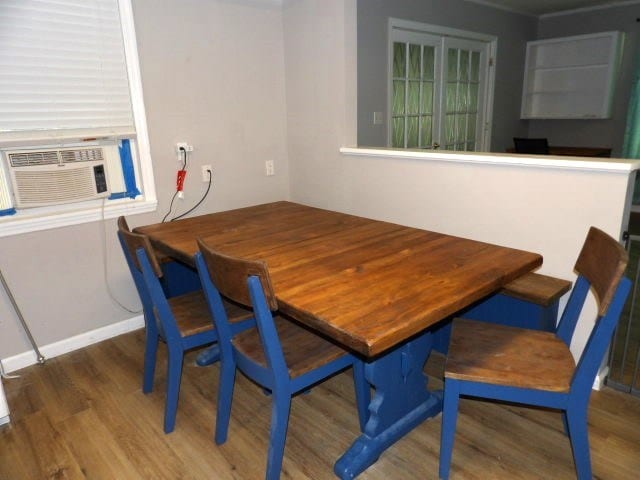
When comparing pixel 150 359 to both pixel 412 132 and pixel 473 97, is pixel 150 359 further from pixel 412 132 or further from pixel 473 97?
pixel 473 97

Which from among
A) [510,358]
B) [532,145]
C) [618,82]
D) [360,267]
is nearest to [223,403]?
[360,267]

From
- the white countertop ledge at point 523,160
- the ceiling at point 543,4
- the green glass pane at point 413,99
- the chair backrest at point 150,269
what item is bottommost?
the chair backrest at point 150,269

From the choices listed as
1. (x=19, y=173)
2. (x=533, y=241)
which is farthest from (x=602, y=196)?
(x=19, y=173)

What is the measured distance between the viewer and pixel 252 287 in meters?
1.33

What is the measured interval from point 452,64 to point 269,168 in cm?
229

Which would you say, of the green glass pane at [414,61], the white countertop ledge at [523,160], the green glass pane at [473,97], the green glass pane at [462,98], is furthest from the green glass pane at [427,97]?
the white countertop ledge at [523,160]

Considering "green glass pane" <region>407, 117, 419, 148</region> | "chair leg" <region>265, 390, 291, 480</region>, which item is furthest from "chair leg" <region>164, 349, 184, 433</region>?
"green glass pane" <region>407, 117, 419, 148</region>

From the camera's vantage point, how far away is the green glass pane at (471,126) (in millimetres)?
4789

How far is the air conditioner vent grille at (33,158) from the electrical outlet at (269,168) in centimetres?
137

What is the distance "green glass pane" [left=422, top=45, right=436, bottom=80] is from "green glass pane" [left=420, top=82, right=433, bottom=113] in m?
0.06

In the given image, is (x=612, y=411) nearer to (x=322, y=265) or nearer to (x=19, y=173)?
(x=322, y=265)

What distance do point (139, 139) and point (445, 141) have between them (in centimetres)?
302

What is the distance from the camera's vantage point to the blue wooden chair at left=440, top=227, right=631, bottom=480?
132 centimetres

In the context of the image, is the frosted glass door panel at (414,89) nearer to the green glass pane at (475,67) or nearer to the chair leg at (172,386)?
the green glass pane at (475,67)
